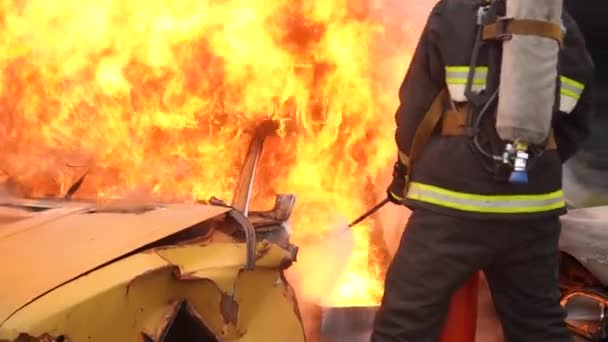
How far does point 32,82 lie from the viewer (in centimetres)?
405

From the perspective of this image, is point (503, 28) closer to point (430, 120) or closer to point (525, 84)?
point (525, 84)

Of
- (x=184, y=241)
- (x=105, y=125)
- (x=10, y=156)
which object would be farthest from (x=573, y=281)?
(x=10, y=156)

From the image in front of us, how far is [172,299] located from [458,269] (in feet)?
3.50

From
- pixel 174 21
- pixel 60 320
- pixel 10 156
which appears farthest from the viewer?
pixel 174 21

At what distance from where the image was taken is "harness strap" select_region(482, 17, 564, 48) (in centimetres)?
253

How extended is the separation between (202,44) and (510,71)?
1.98 metres

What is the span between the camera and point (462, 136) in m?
2.66

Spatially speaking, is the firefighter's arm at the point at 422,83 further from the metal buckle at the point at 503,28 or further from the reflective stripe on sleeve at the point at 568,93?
the reflective stripe on sleeve at the point at 568,93

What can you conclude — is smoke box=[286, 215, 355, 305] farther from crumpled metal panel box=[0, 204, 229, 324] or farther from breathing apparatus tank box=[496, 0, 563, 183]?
breathing apparatus tank box=[496, 0, 563, 183]

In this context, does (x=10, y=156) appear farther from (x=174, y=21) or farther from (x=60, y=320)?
(x=60, y=320)

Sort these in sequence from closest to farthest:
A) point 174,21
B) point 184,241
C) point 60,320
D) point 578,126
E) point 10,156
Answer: point 60,320 → point 184,241 → point 578,126 → point 10,156 → point 174,21

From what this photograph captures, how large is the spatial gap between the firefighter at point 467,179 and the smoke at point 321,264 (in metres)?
0.70

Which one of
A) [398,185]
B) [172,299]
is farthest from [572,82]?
[172,299]

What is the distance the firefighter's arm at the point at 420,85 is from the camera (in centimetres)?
272
